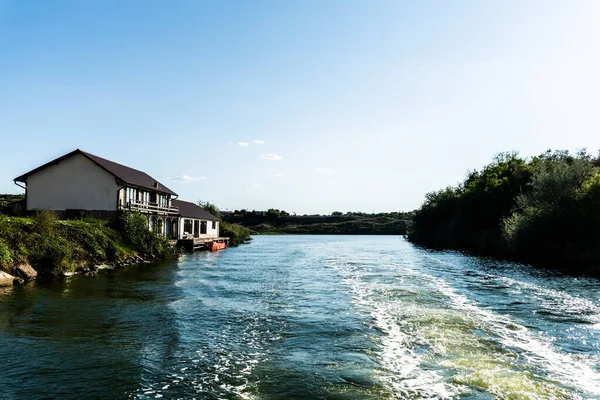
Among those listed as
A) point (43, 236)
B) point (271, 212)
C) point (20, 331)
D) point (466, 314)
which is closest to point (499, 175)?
point (466, 314)

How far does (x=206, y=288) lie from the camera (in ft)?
73.4

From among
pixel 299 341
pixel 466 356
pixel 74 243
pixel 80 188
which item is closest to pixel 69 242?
pixel 74 243

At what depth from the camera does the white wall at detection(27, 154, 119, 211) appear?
3934cm

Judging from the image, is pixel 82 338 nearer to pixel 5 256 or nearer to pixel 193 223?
pixel 5 256

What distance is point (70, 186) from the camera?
40156 mm

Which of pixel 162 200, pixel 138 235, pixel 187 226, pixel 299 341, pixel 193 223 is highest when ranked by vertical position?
pixel 162 200

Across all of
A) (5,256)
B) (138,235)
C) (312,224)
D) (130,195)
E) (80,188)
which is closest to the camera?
(5,256)

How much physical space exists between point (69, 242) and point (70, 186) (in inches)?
555

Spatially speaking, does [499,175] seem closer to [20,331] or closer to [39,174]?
[39,174]

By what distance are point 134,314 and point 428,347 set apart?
10090 millimetres

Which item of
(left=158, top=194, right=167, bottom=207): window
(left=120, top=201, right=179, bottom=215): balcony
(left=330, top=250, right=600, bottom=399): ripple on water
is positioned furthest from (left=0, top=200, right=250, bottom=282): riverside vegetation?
(left=330, top=250, right=600, bottom=399): ripple on water

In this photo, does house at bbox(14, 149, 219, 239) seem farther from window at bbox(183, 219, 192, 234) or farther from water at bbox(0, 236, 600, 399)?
water at bbox(0, 236, 600, 399)

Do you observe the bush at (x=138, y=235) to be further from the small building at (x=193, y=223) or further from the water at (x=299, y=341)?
the water at (x=299, y=341)

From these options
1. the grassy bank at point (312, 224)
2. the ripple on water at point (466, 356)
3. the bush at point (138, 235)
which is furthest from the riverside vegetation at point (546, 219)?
the grassy bank at point (312, 224)
